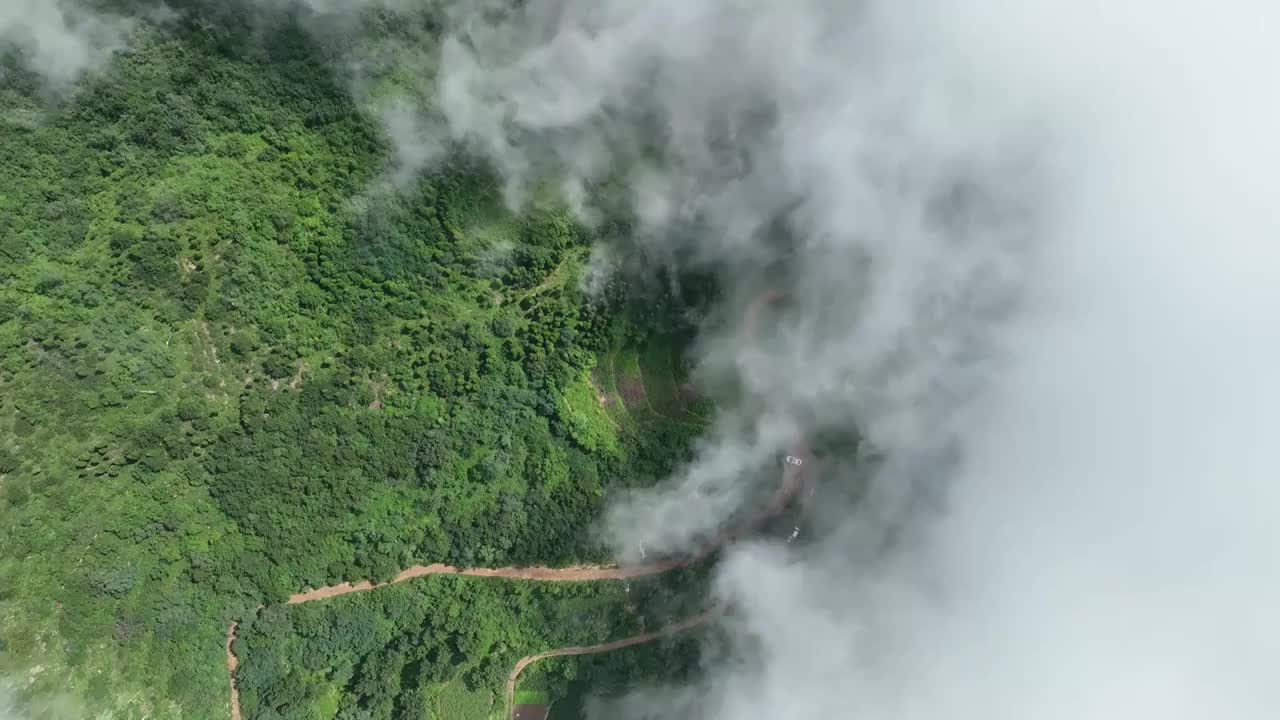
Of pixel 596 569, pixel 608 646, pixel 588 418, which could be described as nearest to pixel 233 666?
pixel 596 569

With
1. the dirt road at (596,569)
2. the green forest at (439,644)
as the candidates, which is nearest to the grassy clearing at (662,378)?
the dirt road at (596,569)

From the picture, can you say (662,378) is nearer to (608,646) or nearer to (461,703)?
(608,646)

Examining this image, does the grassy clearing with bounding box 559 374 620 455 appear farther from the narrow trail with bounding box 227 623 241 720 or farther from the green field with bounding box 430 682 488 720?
the narrow trail with bounding box 227 623 241 720

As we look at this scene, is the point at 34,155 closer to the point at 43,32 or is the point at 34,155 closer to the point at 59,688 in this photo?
the point at 43,32

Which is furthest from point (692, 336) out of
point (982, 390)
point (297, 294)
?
point (297, 294)

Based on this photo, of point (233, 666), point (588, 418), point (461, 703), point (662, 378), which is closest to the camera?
point (233, 666)

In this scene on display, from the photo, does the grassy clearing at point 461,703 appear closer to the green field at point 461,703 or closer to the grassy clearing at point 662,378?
the green field at point 461,703

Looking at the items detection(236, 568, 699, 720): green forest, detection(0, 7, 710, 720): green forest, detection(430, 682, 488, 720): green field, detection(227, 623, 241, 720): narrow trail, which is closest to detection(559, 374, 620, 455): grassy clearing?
detection(0, 7, 710, 720): green forest

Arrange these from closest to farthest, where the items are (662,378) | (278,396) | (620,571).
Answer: (278,396) → (620,571) → (662,378)
